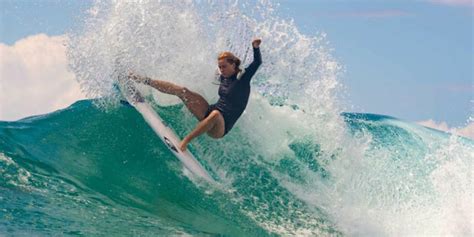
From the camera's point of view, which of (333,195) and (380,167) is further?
(380,167)

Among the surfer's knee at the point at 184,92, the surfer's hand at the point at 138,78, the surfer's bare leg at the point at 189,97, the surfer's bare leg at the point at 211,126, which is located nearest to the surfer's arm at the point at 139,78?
the surfer's hand at the point at 138,78

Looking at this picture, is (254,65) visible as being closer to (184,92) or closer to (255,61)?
(255,61)

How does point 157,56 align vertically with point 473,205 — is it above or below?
above

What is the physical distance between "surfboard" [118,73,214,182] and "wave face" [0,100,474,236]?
10.0 inches

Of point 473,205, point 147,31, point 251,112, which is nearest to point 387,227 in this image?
point 473,205

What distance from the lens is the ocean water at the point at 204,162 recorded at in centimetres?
805

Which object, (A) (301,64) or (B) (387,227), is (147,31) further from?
(B) (387,227)

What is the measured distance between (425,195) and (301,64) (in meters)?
3.18

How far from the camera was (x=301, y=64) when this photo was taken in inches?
431

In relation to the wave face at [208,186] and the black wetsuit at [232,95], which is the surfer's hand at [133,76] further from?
the black wetsuit at [232,95]

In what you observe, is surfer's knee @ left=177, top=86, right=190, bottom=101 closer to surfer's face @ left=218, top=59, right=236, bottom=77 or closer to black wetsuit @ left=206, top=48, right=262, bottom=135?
black wetsuit @ left=206, top=48, right=262, bottom=135

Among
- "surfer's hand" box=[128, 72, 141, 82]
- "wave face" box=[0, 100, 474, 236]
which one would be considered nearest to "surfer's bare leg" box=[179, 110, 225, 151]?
"wave face" box=[0, 100, 474, 236]

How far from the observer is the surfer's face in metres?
8.58

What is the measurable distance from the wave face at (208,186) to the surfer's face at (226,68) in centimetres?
147
